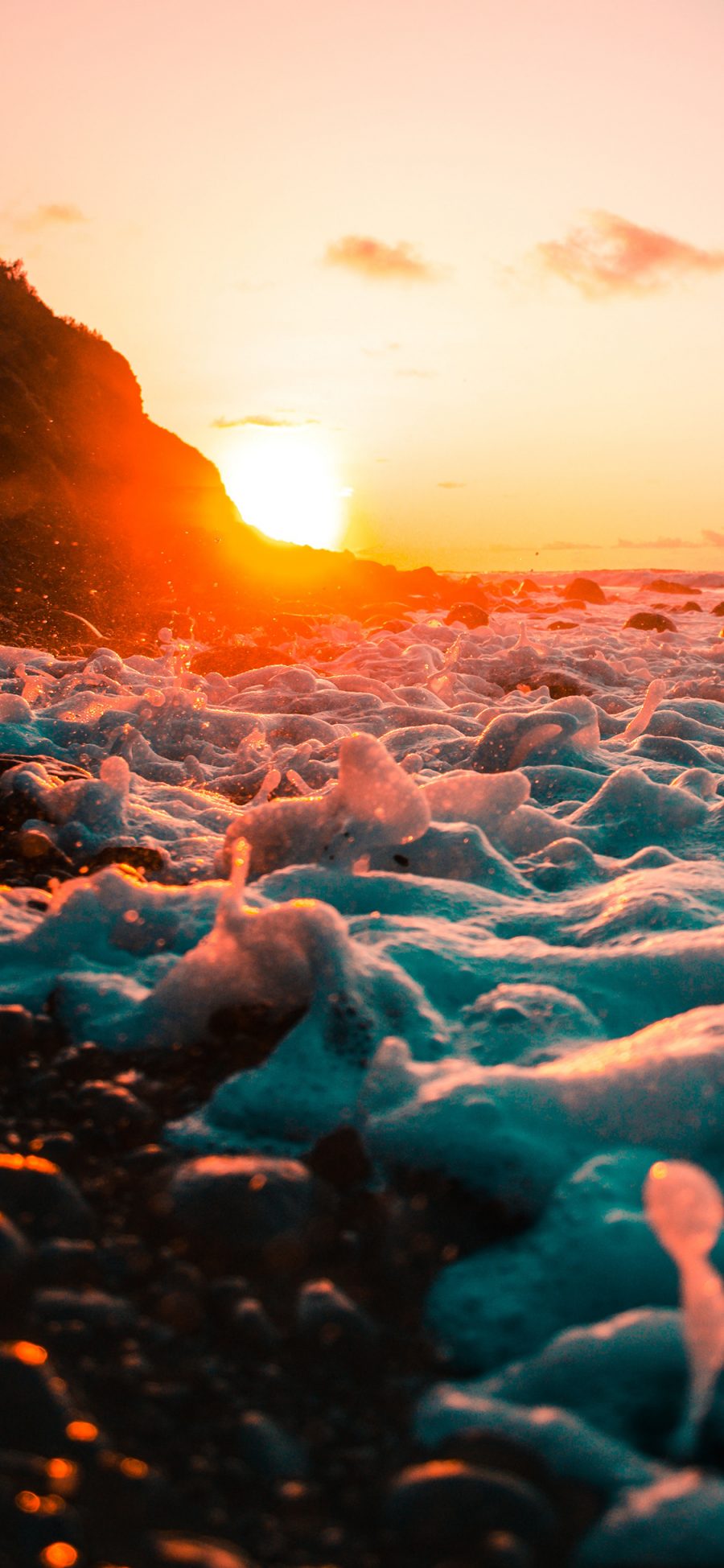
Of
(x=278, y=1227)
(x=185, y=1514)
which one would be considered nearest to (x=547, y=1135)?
(x=278, y=1227)

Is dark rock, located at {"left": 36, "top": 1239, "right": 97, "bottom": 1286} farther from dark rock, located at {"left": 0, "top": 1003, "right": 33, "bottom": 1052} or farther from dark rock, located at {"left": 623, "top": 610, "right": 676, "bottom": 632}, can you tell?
dark rock, located at {"left": 623, "top": 610, "right": 676, "bottom": 632}

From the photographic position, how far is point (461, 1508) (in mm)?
983

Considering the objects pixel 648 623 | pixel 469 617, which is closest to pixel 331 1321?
pixel 469 617

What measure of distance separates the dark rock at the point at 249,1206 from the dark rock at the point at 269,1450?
247mm

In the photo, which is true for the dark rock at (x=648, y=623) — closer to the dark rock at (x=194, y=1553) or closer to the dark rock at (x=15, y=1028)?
the dark rock at (x=15, y=1028)

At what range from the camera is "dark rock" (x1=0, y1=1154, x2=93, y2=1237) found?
4.42 ft

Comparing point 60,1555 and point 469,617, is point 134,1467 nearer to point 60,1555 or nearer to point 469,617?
point 60,1555

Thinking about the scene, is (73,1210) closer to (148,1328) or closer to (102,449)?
(148,1328)

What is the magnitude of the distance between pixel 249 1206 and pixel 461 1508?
0.51m

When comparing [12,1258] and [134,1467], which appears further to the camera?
[12,1258]

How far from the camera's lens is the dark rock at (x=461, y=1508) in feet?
3.13

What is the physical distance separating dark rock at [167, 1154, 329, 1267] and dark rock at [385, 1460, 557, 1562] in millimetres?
351

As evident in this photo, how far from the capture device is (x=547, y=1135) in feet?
5.23

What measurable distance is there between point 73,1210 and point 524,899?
172 cm
